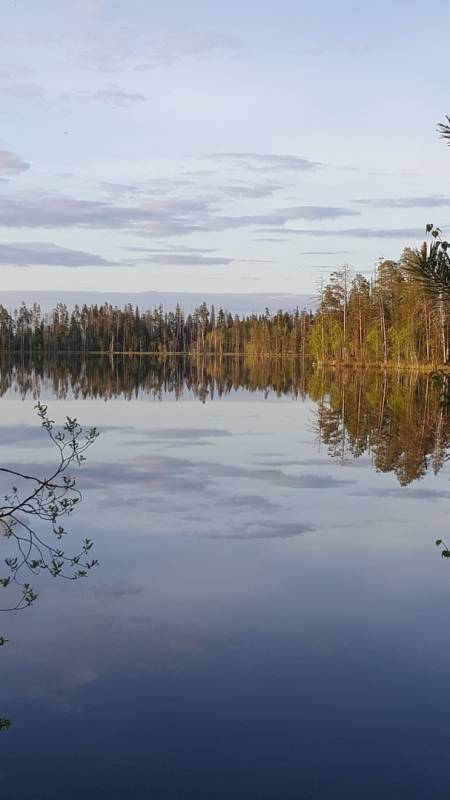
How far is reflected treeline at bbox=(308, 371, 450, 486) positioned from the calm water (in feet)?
7.69

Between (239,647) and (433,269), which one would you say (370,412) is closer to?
(239,647)

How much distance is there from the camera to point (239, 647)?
10570 mm

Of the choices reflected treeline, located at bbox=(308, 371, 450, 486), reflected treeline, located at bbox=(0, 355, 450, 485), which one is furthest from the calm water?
reflected treeline, located at bbox=(0, 355, 450, 485)

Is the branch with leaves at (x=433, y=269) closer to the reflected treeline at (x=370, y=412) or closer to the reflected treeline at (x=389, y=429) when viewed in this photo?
the reflected treeline at (x=370, y=412)

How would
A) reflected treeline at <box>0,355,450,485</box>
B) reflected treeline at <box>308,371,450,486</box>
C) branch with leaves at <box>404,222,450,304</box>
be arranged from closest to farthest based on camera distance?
branch with leaves at <box>404,222,450,304</box>
reflected treeline at <box>308,371,450,486</box>
reflected treeline at <box>0,355,450,485</box>

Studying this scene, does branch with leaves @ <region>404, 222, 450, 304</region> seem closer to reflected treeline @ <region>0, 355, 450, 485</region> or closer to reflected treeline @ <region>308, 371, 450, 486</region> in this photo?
reflected treeline @ <region>0, 355, 450, 485</region>

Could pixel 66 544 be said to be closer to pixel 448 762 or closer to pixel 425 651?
pixel 425 651

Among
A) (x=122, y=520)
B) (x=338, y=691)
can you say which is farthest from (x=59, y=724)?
(x=122, y=520)

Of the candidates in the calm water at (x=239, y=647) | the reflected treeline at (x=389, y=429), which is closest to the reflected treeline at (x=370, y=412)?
the reflected treeline at (x=389, y=429)

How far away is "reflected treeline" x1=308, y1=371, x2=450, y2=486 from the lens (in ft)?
85.4

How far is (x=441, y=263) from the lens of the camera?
7195mm

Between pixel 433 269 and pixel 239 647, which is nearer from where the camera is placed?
pixel 433 269

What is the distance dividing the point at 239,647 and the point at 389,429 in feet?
77.5

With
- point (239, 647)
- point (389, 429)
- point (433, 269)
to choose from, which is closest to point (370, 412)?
point (389, 429)
